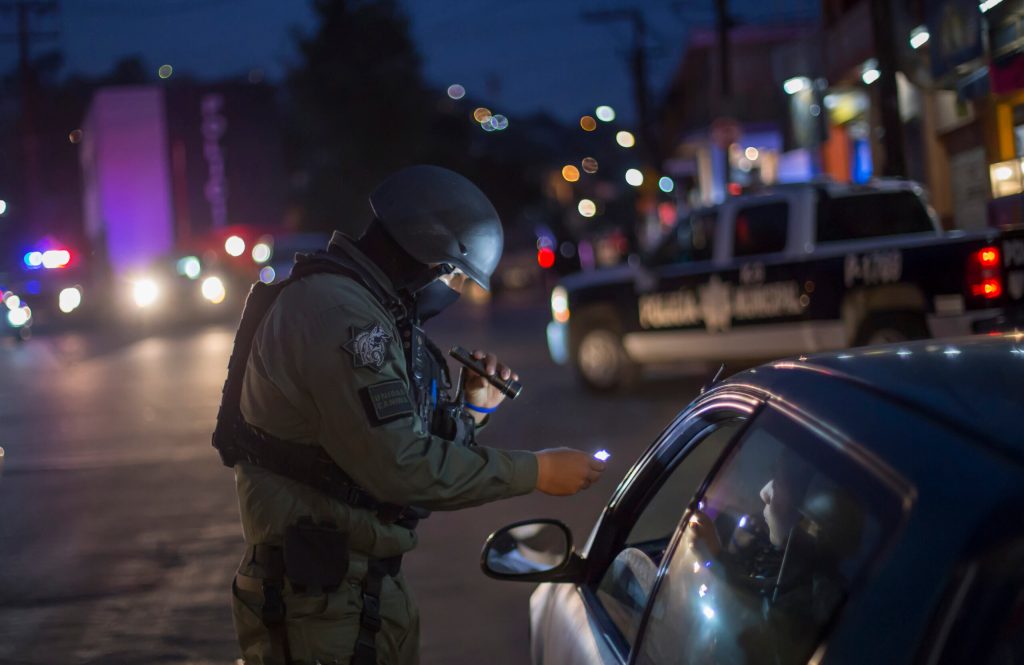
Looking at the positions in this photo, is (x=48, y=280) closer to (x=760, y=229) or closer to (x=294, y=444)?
(x=760, y=229)

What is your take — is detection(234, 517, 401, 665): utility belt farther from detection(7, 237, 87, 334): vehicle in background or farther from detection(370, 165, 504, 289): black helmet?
detection(7, 237, 87, 334): vehicle in background

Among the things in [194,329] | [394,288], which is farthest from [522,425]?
[194,329]

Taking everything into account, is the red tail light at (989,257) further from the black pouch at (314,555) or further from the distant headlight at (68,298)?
the distant headlight at (68,298)

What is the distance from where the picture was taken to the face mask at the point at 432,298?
2930 mm

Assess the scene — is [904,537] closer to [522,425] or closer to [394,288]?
[394,288]

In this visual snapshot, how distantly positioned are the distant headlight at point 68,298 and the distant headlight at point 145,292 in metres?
1.49

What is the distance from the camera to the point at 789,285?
11.0 m

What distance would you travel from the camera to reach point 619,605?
264 cm

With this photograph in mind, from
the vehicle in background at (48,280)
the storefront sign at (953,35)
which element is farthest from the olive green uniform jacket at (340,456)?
the vehicle in background at (48,280)

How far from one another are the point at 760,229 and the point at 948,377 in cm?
983

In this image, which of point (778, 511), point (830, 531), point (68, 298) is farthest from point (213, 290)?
point (830, 531)

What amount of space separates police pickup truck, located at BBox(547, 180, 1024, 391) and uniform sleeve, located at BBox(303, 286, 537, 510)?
7.18 meters

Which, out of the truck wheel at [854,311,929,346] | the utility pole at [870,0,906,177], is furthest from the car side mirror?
the utility pole at [870,0,906,177]

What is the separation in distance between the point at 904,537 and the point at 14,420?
1242 cm
